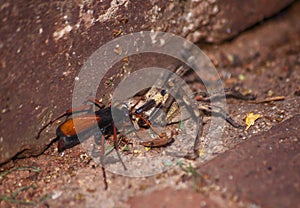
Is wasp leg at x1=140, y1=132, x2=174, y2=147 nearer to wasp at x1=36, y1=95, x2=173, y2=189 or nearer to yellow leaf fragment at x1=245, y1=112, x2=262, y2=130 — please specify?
wasp at x1=36, y1=95, x2=173, y2=189

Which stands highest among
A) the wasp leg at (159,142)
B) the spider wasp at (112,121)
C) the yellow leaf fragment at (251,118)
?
the spider wasp at (112,121)

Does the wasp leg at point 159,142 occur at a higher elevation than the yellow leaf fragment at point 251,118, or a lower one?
higher

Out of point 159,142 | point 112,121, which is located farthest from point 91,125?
point 159,142

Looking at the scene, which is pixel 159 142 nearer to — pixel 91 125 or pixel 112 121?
pixel 112 121

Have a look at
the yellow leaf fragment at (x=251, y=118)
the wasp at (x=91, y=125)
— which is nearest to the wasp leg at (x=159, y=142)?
the wasp at (x=91, y=125)

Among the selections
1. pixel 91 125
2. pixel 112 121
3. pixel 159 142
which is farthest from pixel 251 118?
pixel 91 125

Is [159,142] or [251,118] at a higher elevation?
[159,142]

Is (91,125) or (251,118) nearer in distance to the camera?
(91,125)

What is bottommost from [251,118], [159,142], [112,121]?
[251,118]

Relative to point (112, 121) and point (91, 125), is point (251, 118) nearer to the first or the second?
point (112, 121)

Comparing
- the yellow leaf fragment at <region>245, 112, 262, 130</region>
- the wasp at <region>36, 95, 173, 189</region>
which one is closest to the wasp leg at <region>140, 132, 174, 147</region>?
the wasp at <region>36, 95, 173, 189</region>

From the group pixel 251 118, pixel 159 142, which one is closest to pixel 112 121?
pixel 159 142

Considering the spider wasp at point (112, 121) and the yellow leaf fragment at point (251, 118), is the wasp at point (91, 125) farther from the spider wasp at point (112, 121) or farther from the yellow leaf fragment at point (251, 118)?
the yellow leaf fragment at point (251, 118)

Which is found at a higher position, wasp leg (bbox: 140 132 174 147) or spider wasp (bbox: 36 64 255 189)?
spider wasp (bbox: 36 64 255 189)
